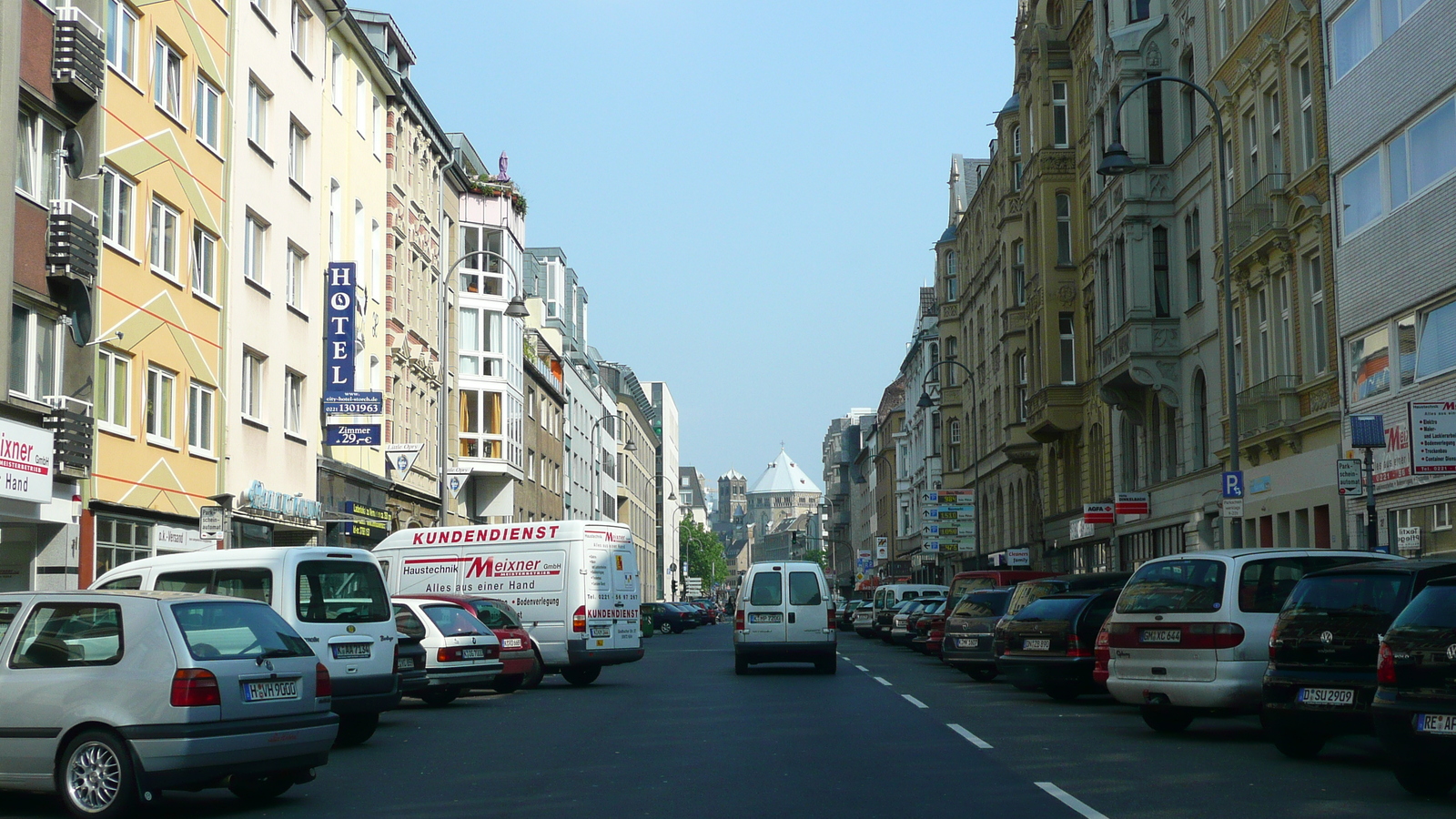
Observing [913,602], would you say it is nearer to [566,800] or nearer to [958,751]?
[958,751]

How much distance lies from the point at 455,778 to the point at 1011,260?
47.0 meters

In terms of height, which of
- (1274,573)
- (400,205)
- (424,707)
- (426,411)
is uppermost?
(400,205)

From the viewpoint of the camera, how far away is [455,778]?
12.3 m

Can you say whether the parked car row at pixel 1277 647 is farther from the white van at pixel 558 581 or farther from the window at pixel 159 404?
the window at pixel 159 404

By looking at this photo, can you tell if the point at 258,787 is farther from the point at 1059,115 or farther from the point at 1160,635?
the point at 1059,115

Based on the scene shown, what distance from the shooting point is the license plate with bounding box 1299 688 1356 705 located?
40.1ft

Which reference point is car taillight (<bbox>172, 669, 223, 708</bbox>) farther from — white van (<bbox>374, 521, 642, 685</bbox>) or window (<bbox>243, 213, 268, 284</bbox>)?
window (<bbox>243, 213, 268, 284</bbox>)

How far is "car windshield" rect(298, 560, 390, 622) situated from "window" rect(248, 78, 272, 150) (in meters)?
18.3

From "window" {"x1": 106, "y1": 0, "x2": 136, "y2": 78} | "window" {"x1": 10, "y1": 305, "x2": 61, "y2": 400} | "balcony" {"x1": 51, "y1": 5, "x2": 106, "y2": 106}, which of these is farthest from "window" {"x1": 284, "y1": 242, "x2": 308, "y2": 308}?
"window" {"x1": 10, "y1": 305, "x2": 61, "y2": 400}

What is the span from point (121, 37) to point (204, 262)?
16.4 ft

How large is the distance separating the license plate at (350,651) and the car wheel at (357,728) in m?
0.68

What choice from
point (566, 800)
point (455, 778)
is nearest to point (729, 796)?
point (566, 800)

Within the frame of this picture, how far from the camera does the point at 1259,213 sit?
3102cm

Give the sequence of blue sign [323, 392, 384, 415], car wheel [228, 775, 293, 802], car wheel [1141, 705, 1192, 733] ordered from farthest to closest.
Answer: blue sign [323, 392, 384, 415] → car wheel [1141, 705, 1192, 733] → car wheel [228, 775, 293, 802]
